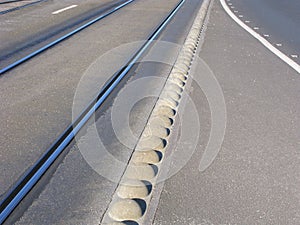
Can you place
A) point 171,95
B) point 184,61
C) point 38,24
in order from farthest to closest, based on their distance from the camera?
point 38,24 < point 184,61 < point 171,95

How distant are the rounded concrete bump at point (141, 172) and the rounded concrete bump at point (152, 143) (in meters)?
0.38

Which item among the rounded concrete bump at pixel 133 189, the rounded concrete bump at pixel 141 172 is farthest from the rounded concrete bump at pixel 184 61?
the rounded concrete bump at pixel 133 189

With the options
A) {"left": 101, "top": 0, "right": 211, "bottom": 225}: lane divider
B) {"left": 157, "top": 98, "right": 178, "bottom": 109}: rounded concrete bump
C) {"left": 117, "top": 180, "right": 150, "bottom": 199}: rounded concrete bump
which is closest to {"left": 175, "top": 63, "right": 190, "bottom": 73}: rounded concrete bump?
{"left": 101, "top": 0, "right": 211, "bottom": 225}: lane divider

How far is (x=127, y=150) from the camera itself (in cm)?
424

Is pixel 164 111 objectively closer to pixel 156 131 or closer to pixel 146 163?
pixel 156 131

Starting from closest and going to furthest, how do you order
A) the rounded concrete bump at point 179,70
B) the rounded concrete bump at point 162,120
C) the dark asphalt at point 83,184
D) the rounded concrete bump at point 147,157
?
the dark asphalt at point 83,184 → the rounded concrete bump at point 147,157 → the rounded concrete bump at point 162,120 → the rounded concrete bump at point 179,70

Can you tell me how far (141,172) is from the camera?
3.80 meters

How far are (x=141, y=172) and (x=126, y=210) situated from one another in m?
0.60

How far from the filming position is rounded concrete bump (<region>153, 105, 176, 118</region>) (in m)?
5.13

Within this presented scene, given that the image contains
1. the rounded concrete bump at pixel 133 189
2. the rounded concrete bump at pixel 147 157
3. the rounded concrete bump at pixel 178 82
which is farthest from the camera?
the rounded concrete bump at pixel 178 82

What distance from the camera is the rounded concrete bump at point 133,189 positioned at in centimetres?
347

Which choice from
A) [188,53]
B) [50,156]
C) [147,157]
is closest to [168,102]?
[147,157]

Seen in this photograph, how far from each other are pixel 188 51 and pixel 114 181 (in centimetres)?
509

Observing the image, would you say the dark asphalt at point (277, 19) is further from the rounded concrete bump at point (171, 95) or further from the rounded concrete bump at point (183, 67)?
the rounded concrete bump at point (171, 95)
